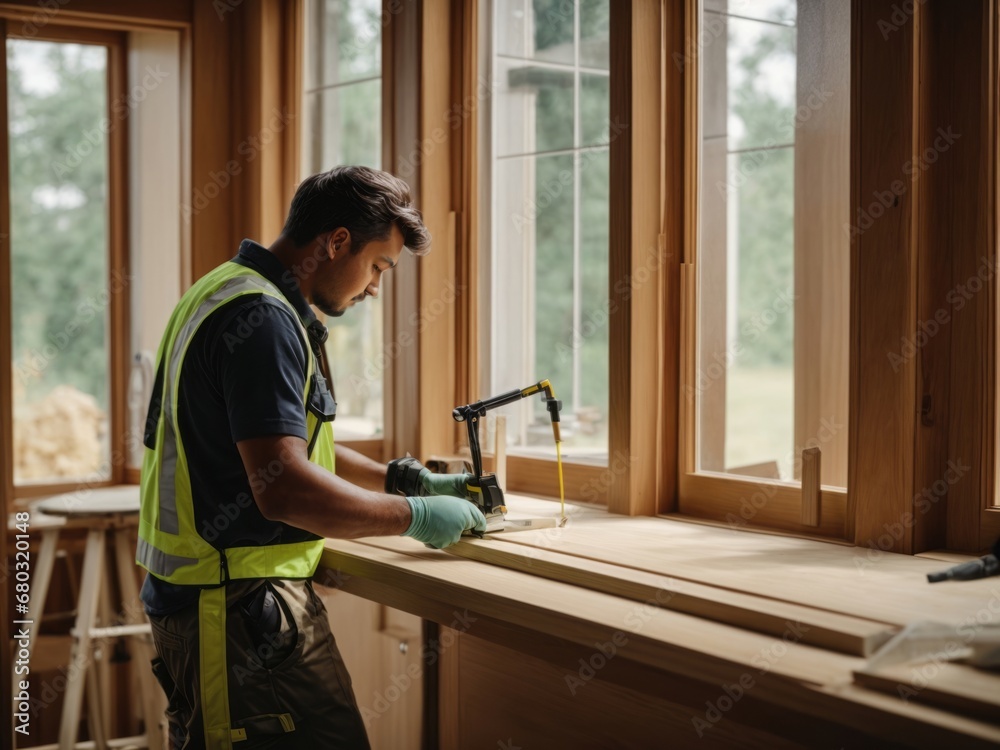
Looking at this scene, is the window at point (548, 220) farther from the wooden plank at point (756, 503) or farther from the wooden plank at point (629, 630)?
the wooden plank at point (629, 630)

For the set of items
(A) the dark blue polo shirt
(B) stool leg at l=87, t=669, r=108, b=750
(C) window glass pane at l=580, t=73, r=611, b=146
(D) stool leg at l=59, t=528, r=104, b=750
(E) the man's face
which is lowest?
(B) stool leg at l=87, t=669, r=108, b=750

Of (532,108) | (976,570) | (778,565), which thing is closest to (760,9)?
(532,108)

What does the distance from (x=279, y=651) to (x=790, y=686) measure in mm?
990

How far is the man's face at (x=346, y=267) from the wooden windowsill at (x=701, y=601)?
0.52 meters

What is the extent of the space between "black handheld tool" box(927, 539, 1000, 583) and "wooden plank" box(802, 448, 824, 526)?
50 centimetres

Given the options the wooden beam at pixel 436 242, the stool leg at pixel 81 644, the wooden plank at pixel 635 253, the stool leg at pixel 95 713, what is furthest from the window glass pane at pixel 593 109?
the stool leg at pixel 95 713

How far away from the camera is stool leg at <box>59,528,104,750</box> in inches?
106

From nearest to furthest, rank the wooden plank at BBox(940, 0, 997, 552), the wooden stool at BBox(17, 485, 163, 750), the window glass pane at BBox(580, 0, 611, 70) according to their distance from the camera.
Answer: the wooden plank at BBox(940, 0, 997, 552) < the window glass pane at BBox(580, 0, 611, 70) < the wooden stool at BBox(17, 485, 163, 750)

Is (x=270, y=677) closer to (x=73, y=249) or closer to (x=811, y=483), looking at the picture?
(x=811, y=483)

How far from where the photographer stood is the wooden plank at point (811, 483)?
1942 mm

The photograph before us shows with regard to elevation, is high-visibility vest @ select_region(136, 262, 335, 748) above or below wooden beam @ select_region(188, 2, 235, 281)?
below

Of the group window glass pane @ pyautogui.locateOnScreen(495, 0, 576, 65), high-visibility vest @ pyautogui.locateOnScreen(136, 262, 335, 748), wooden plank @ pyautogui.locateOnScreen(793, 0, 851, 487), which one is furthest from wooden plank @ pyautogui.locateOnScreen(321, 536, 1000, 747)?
window glass pane @ pyautogui.locateOnScreen(495, 0, 576, 65)

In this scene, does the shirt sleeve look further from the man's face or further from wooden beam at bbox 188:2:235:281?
wooden beam at bbox 188:2:235:281

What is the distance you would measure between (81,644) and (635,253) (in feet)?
6.26
